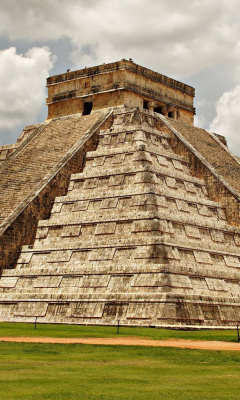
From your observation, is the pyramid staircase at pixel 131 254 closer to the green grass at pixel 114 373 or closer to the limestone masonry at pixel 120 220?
the limestone masonry at pixel 120 220

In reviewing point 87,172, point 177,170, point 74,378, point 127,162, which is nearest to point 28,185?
point 87,172

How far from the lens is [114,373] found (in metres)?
8.95

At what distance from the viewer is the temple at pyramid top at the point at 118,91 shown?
28.8m

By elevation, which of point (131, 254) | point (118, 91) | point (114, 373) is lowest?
point (114, 373)

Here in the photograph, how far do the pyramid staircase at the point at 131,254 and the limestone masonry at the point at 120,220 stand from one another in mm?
36

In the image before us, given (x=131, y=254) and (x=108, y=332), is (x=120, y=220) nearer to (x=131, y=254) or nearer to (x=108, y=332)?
(x=131, y=254)

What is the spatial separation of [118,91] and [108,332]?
1516cm

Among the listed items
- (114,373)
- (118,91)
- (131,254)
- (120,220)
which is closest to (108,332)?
(131,254)

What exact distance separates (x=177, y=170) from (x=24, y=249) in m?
6.63

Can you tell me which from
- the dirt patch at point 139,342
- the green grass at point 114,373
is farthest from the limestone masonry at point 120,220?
the green grass at point 114,373

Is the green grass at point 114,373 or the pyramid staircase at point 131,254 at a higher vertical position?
the pyramid staircase at point 131,254

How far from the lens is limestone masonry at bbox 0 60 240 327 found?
18.2 m

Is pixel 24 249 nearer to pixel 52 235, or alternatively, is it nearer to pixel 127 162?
pixel 52 235

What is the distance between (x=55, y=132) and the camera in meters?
28.9
